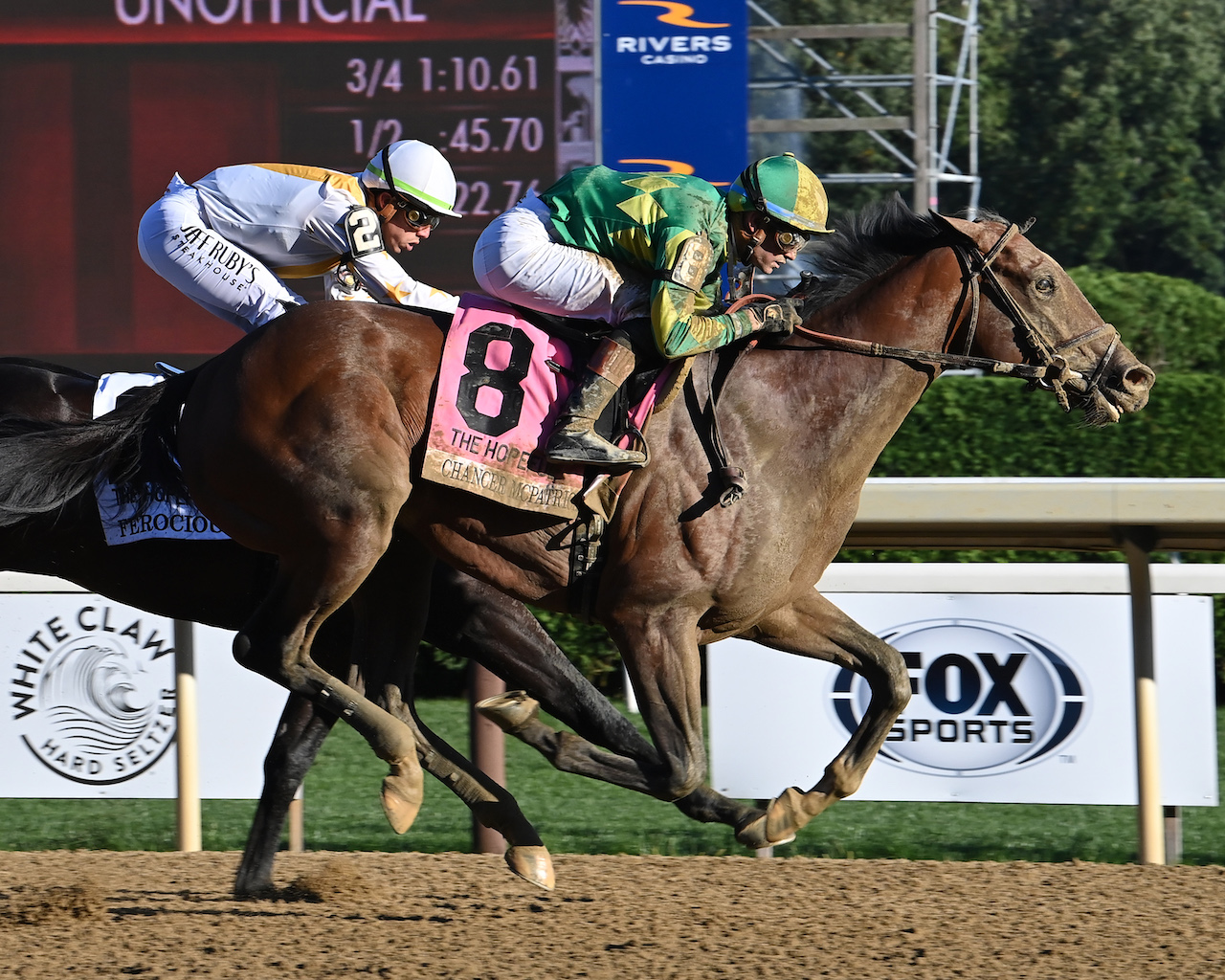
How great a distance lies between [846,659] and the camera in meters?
4.15

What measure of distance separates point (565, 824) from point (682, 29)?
195 inches

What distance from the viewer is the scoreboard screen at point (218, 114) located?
8.74 m

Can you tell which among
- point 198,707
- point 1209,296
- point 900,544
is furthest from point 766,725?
point 1209,296

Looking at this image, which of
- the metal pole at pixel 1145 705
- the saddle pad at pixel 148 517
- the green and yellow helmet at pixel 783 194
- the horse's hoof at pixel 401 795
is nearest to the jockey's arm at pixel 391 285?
the saddle pad at pixel 148 517

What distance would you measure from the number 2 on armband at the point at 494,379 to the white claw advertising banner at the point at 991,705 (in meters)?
1.40

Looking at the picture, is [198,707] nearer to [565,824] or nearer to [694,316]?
[565,824]

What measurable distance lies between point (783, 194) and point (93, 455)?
1899mm

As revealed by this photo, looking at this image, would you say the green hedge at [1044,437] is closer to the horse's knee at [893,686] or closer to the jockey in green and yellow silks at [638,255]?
the horse's knee at [893,686]

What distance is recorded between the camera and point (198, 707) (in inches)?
198

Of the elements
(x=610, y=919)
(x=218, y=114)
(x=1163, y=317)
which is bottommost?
(x=610, y=919)

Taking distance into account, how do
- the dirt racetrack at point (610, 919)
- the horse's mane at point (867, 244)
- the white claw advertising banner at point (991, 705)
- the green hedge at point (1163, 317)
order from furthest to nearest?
the green hedge at point (1163, 317) < the white claw advertising banner at point (991, 705) < the horse's mane at point (867, 244) < the dirt racetrack at point (610, 919)

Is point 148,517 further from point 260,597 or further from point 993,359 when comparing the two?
point 993,359

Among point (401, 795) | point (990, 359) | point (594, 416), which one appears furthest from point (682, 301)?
point (401, 795)

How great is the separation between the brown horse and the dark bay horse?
0.27 metres
